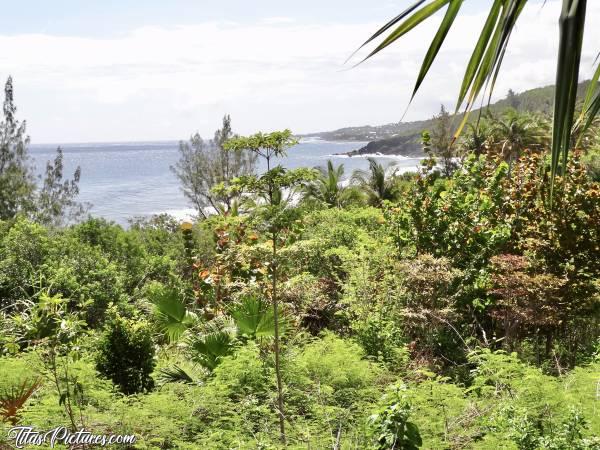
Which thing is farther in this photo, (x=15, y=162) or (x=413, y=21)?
(x=15, y=162)

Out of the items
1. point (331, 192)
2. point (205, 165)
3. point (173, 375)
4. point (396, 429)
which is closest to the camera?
point (396, 429)

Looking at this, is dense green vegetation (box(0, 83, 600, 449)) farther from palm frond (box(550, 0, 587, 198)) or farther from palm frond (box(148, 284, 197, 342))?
palm frond (box(550, 0, 587, 198))

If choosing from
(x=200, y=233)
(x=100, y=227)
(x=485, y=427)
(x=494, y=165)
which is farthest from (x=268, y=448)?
(x=200, y=233)

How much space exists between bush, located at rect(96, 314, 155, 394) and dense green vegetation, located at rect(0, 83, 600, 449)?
0.06 ft

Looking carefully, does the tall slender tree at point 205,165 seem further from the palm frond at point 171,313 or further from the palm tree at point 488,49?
the palm tree at point 488,49

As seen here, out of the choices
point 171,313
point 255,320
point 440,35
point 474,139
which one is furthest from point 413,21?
point 474,139

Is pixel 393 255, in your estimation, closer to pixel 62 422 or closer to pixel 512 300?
pixel 512 300

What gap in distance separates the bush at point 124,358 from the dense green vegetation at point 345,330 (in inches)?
0.7

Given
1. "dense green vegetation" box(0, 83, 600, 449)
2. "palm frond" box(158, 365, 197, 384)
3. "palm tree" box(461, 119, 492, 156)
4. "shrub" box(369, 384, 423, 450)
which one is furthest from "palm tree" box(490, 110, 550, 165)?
"shrub" box(369, 384, 423, 450)

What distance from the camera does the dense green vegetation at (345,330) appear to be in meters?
4.75

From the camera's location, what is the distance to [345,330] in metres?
10.1

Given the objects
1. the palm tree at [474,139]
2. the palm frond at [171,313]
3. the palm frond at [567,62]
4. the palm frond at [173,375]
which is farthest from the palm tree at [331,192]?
the palm frond at [567,62]

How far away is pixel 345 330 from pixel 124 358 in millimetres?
4296

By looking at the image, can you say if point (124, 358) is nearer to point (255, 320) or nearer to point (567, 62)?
point (255, 320)
